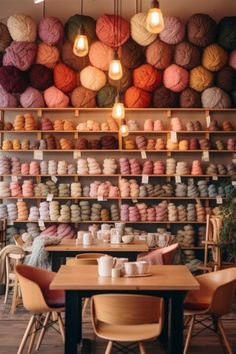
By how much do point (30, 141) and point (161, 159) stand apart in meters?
2.05

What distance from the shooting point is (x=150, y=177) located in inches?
350

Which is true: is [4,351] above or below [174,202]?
below

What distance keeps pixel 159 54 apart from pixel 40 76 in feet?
5.92

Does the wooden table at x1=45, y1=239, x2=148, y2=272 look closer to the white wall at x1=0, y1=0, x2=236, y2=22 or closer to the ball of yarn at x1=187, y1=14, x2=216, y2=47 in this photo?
the ball of yarn at x1=187, y1=14, x2=216, y2=47

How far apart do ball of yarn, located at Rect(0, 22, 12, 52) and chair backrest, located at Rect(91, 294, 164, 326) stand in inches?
239

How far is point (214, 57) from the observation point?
849 centimetres

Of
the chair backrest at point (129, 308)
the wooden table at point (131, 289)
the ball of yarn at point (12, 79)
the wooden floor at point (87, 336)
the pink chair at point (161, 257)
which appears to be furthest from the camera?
the ball of yarn at point (12, 79)

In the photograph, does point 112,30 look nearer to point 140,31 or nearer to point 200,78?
point 140,31

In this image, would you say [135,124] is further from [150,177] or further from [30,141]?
[30,141]

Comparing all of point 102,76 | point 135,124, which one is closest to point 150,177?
point 135,124

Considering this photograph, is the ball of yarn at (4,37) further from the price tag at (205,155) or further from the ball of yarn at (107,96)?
the price tag at (205,155)

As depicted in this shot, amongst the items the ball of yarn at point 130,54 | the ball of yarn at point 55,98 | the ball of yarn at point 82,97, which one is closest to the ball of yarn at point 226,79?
the ball of yarn at point 130,54

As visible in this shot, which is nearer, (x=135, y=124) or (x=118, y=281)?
(x=118, y=281)

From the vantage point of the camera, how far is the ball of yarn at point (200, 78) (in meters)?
8.52
